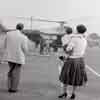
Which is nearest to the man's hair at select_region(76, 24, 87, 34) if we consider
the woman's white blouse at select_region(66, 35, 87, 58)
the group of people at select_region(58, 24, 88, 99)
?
the group of people at select_region(58, 24, 88, 99)

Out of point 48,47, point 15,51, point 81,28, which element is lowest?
point 15,51

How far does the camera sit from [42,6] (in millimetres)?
10953

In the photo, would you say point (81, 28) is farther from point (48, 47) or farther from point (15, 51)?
point (48, 47)

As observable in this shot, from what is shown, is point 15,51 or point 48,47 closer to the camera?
point 15,51

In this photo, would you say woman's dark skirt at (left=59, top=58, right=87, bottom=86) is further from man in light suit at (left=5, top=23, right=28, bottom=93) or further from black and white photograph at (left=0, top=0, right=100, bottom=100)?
man in light suit at (left=5, top=23, right=28, bottom=93)

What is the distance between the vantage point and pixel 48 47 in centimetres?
1242

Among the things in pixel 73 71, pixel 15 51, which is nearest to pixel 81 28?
pixel 73 71

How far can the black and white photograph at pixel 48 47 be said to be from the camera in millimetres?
5418

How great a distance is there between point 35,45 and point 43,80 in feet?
17.6

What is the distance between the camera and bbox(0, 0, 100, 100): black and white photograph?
5.42 meters

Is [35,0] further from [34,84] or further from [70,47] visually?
[70,47]

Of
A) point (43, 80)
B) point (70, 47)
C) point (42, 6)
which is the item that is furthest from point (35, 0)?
point (70, 47)

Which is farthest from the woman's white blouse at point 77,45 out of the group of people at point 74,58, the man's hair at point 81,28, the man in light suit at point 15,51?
the man in light suit at point 15,51

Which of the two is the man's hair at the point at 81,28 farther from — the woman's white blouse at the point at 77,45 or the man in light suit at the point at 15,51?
the man in light suit at the point at 15,51
